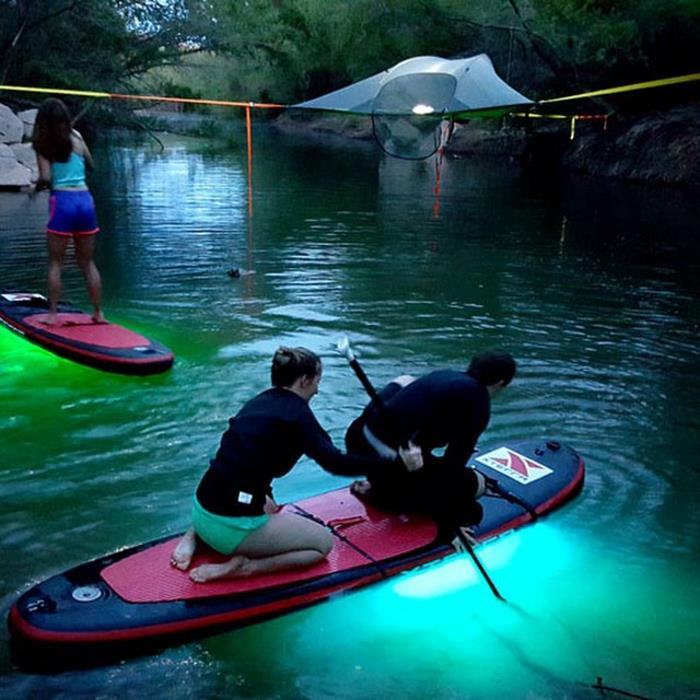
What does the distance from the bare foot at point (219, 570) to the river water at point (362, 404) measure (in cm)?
26

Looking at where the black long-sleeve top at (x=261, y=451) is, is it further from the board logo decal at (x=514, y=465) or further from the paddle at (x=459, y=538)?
the board logo decal at (x=514, y=465)

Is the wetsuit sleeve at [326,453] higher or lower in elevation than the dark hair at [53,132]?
lower

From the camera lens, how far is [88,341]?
22.8 ft

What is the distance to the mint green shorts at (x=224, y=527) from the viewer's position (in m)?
3.67

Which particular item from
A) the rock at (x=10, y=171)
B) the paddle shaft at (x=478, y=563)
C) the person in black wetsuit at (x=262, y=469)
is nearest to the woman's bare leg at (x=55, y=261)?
Result: the person in black wetsuit at (x=262, y=469)

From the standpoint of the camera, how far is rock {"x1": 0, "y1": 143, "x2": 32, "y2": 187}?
59.2ft

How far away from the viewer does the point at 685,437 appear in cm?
617

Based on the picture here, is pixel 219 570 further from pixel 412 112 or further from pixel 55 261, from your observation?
pixel 412 112

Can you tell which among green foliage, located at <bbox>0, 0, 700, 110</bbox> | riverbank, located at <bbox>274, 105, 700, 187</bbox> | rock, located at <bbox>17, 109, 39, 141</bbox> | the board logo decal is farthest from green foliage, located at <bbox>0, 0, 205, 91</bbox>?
the board logo decal

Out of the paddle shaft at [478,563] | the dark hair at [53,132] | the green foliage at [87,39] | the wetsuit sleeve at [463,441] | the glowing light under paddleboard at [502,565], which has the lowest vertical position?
the glowing light under paddleboard at [502,565]

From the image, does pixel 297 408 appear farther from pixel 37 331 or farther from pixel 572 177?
pixel 572 177

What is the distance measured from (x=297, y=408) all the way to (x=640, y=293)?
27.3ft

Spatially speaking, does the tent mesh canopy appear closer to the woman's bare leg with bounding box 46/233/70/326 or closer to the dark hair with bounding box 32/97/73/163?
the woman's bare leg with bounding box 46/233/70/326

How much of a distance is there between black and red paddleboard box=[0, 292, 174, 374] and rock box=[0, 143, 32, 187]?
11.6m
